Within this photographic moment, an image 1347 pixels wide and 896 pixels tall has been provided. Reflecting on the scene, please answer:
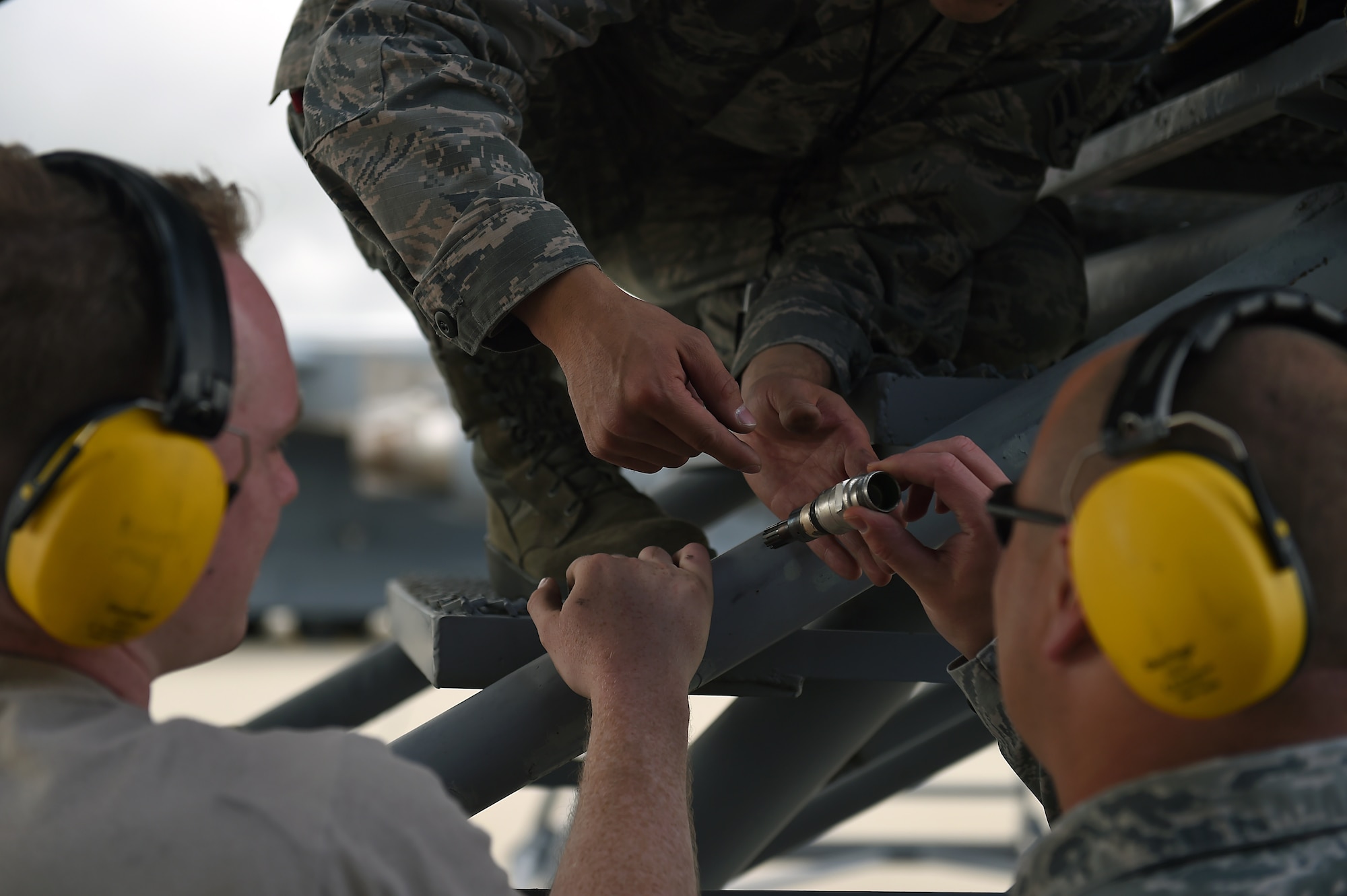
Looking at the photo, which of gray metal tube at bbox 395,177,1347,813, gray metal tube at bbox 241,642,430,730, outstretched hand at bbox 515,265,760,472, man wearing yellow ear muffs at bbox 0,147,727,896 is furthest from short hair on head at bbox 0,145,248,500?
gray metal tube at bbox 241,642,430,730

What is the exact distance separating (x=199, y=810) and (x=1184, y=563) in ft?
1.57

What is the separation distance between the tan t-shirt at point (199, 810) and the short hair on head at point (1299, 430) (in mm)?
430

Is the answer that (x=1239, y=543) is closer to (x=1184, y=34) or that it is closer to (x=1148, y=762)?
(x=1148, y=762)

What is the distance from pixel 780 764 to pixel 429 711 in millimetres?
4405

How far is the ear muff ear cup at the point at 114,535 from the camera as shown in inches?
21.2

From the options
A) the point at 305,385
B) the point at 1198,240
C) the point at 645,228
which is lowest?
the point at 305,385

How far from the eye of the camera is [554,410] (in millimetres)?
1605

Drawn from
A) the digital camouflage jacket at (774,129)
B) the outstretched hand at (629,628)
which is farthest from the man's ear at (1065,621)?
the digital camouflage jacket at (774,129)

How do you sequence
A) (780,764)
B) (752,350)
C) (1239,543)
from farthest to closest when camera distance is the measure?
1. (780,764)
2. (752,350)
3. (1239,543)

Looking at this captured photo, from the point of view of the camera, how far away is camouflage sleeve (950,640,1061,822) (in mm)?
927

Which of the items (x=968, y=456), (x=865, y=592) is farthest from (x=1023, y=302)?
(x=968, y=456)

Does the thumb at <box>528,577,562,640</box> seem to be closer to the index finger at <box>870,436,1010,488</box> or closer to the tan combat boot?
the tan combat boot

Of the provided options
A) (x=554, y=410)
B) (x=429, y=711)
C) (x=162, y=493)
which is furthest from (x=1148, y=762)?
(x=429, y=711)

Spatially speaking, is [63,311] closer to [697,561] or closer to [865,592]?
[697,561]
